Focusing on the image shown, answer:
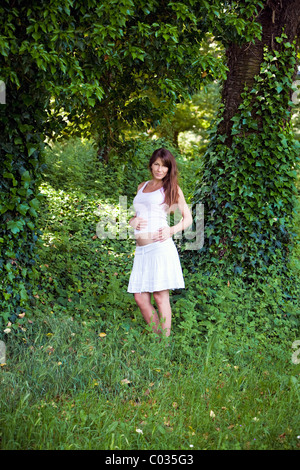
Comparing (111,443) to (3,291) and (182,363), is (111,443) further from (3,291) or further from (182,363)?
(3,291)

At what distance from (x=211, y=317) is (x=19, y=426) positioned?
2486 mm

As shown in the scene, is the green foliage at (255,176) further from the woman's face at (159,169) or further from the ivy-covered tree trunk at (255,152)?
the woman's face at (159,169)

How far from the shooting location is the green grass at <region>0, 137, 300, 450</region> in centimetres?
334

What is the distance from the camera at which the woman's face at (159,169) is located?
484cm

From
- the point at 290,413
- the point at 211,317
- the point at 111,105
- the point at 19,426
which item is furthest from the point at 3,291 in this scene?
the point at 290,413

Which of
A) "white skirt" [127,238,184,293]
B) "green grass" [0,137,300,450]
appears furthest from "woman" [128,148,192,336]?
"green grass" [0,137,300,450]
